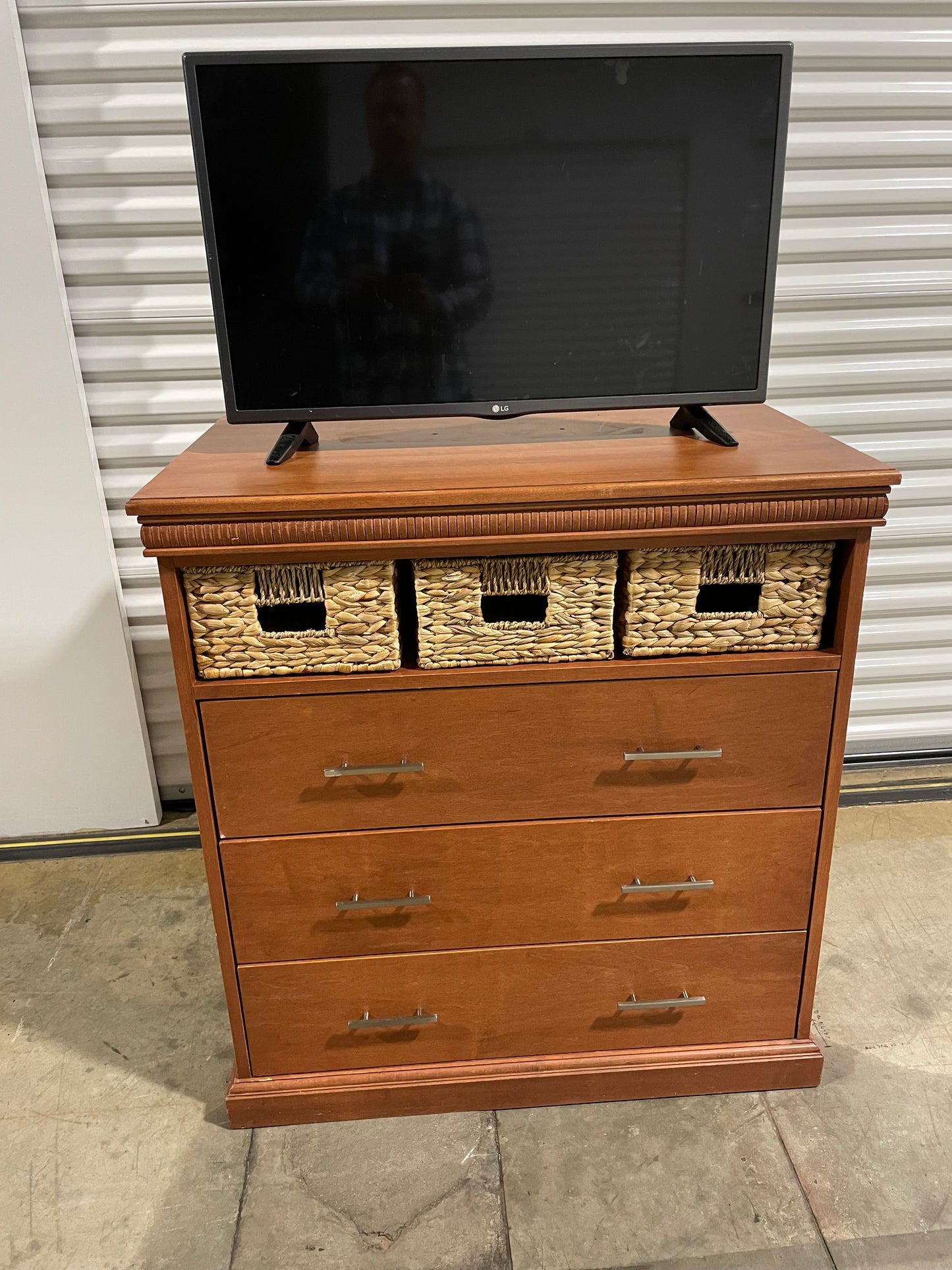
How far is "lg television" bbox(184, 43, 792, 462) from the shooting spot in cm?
130

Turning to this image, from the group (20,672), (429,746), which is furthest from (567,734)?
(20,672)

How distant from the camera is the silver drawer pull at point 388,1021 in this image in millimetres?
1527

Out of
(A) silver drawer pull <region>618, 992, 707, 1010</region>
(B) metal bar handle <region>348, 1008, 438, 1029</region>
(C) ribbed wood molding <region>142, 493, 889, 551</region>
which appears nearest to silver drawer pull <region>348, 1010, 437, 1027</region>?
(B) metal bar handle <region>348, 1008, 438, 1029</region>

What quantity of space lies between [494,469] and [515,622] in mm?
→ 236

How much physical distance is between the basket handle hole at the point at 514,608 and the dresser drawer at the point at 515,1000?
0.56 meters

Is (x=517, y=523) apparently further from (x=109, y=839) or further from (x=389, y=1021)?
(x=109, y=839)

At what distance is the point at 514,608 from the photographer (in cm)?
156

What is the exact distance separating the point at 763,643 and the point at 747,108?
32.4 inches

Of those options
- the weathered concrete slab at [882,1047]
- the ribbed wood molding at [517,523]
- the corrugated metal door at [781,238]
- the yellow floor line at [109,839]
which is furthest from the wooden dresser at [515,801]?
the yellow floor line at [109,839]

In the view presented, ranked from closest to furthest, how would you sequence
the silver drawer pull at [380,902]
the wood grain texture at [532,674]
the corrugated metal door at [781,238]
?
the wood grain texture at [532,674] < the silver drawer pull at [380,902] < the corrugated metal door at [781,238]

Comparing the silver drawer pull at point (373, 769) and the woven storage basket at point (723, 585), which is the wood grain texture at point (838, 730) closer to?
the woven storage basket at point (723, 585)

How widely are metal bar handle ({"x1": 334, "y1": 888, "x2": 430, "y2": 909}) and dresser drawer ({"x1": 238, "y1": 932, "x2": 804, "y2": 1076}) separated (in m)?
0.11

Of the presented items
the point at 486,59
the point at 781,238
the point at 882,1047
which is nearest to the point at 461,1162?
the point at 882,1047

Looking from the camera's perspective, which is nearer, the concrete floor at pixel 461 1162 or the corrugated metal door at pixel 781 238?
the concrete floor at pixel 461 1162
